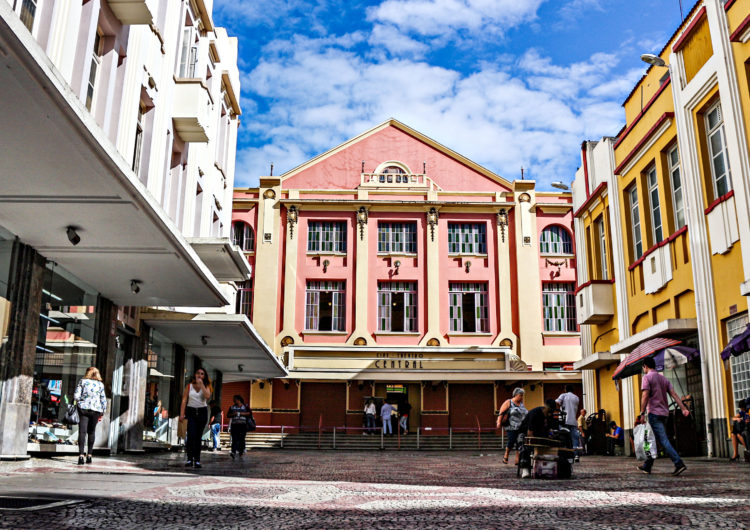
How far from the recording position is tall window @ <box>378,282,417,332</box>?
35.7m

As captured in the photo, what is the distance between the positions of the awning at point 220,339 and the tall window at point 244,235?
9.76m

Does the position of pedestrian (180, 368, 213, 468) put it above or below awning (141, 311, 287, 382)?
below

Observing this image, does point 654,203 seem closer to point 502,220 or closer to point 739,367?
point 739,367

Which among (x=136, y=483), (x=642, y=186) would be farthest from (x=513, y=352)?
(x=136, y=483)

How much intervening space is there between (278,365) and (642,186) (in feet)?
43.6

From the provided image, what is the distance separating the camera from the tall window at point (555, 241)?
36.8m

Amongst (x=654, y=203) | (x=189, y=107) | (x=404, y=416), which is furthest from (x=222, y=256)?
(x=404, y=416)

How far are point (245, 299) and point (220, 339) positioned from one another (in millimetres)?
16346

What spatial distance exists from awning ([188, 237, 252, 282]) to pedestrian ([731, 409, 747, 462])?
9.95 metres

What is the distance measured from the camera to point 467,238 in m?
37.0

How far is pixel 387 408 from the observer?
1241 inches

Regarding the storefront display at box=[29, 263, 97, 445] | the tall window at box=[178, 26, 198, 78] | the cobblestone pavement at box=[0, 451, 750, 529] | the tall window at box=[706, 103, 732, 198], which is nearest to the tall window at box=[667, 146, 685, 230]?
the tall window at box=[706, 103, 732, 198]

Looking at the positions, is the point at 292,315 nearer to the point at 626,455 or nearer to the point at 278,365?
the point at 278,365

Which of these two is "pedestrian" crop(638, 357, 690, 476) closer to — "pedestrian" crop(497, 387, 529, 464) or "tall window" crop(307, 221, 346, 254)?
"pedestrian" crop(497, 387, 529, 464)
